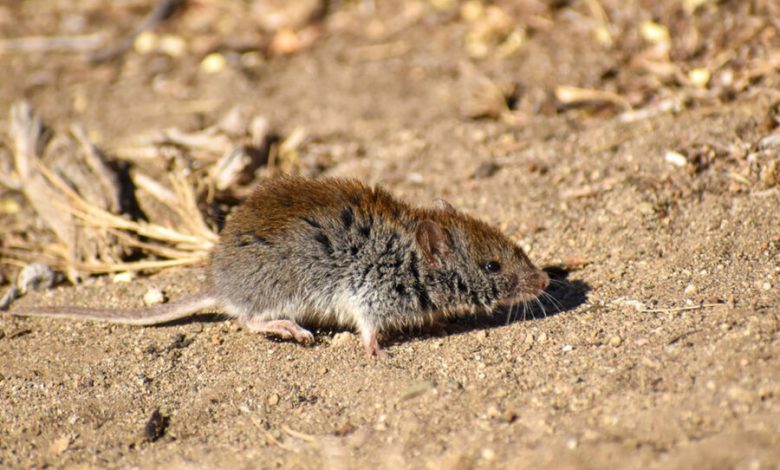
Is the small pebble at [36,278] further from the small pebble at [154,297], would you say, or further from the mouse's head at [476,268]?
the mouse's head at [476,268]

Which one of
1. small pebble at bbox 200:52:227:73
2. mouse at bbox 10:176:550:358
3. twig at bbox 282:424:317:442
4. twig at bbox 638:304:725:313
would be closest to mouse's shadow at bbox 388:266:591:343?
mouse at bbox 10:176:550:358

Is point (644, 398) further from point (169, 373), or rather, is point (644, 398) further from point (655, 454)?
point (169, 373)

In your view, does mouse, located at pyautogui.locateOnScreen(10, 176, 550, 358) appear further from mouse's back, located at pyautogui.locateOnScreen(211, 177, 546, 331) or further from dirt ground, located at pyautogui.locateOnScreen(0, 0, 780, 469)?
dirt ground, located at pyautogui.locateOnScreen(0, 0, 780, 469)

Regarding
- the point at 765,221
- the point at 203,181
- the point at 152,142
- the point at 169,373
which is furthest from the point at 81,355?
the point at 765,221

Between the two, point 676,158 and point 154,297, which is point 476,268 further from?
point 154,297

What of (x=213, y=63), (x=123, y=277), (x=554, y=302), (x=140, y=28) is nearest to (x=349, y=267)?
(x=554, y=302)

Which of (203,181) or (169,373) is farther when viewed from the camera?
(203,181)
